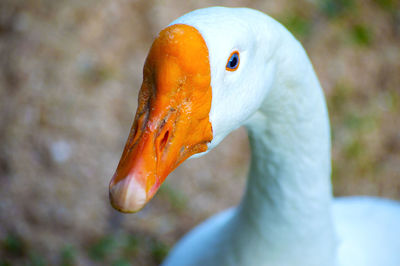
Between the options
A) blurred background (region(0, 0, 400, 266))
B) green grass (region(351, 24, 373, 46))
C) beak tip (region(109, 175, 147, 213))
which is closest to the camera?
beak tip (region(109, 175, 147, 213))

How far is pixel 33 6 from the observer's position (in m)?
2.67

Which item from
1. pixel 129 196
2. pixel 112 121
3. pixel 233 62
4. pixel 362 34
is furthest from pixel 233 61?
pixel 362 34

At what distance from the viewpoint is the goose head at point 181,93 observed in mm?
652

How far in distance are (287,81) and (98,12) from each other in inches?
82.4

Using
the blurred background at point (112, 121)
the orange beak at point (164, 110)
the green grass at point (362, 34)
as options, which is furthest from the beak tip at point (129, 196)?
the green grass at point (362, 34)

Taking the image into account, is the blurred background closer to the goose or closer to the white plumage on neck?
the goose

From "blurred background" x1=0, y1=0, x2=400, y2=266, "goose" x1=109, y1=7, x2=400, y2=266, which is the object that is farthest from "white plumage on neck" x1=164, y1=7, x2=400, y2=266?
"blurred background" x1=0, y1=0, x2=400, y2=266

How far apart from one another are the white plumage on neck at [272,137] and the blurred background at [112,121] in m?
0.94

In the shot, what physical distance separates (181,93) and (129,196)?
187 mm

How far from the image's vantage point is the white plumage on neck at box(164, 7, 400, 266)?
716mm

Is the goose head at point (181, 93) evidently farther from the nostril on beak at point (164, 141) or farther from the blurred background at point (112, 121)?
the blurred background at point (112, 121)

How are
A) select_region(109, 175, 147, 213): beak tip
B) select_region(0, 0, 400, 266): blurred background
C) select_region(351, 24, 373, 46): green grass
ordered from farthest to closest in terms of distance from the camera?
select_region(351, 24, 373, 46): green grass < select_region(0, 0, 400, 266): blurred background < select_region(109, 175, 147, 213): beak tip

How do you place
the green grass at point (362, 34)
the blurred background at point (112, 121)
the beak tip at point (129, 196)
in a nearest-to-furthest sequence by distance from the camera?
the beak tip at point (129, 196)
the blurred background at point (112, 121)
the green grass at point (362, 34)

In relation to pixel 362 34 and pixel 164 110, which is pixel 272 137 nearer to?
pixel 164 110
